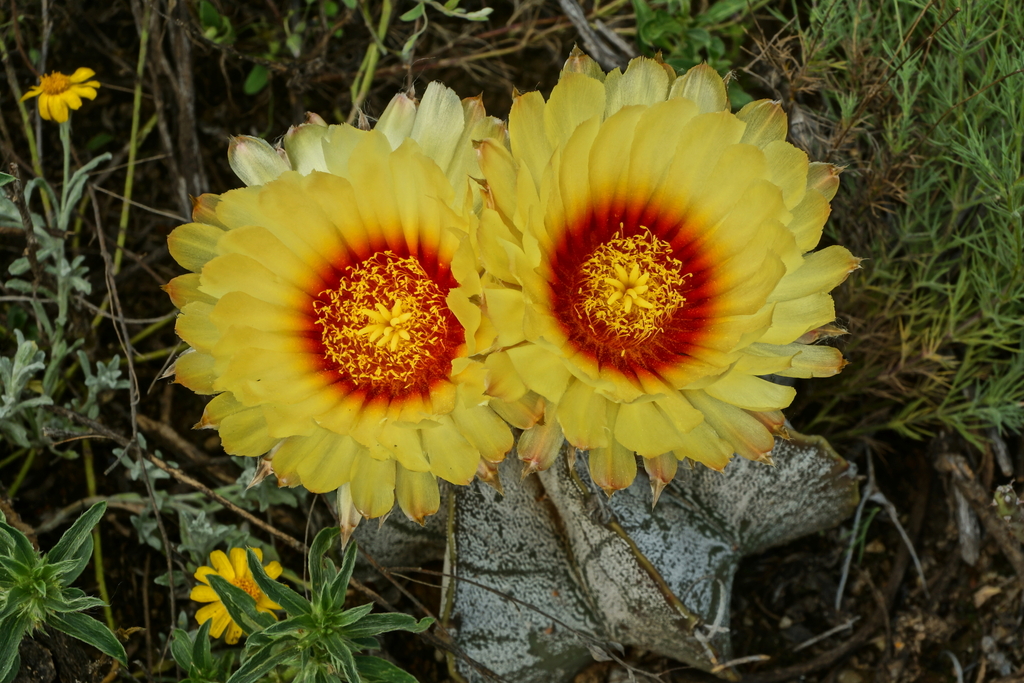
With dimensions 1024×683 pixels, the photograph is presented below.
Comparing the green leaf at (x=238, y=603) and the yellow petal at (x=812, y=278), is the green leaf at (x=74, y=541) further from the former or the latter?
the yellow petal at (x=812, y=278)

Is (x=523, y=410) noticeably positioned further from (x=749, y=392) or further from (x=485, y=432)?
(x=749, y=392)

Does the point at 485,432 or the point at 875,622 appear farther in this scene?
the point at 875,622

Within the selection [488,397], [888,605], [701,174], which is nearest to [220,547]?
[488,397]

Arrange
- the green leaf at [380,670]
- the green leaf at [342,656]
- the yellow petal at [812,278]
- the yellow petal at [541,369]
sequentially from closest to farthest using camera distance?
the yellow petal at [541,369], the yellow petal at [812,278], the green leaf at [342,656], the green leaf at [380,670]

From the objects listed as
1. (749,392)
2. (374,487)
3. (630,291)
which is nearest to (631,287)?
(630,291)

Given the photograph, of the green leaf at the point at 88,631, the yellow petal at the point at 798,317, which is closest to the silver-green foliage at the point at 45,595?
the green leaf at the point at 88,631

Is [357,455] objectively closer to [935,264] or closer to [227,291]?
[227,291]

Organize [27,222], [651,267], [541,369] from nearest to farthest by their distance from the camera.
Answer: [541,369], [651,267], [27,222]
